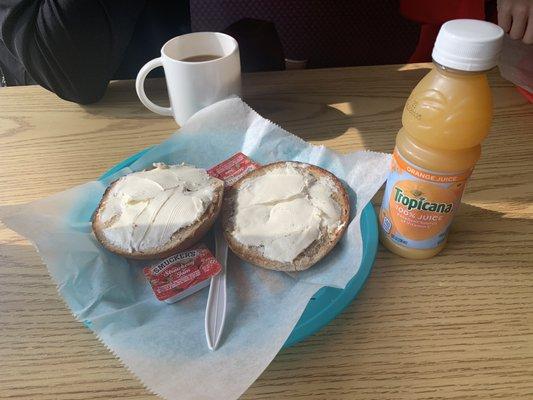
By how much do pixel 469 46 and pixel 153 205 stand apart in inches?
17.3

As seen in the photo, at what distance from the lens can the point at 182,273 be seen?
0.62 metres

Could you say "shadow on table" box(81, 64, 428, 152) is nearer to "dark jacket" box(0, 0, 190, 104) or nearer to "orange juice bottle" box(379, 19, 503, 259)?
"dark jacket" box(0, 0, 190, 104)

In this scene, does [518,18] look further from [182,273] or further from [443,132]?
[182,273]

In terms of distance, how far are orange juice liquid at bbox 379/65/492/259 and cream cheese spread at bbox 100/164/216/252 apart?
0.27m

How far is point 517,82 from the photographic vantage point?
3.19 ft

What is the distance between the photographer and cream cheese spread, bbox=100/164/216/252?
64cm

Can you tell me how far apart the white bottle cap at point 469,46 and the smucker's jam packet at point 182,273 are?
0.38 metres

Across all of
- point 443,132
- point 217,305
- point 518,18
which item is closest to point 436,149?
point 443,132

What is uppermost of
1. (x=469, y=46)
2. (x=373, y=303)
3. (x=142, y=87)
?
(x=469, y=46)

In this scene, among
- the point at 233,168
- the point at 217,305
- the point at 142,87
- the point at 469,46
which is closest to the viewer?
the point at 469,46

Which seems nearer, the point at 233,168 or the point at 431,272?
the point at 431,272

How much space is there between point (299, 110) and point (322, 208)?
0.36m

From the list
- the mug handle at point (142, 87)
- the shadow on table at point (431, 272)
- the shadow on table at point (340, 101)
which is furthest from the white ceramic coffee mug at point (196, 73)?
the shadow on table at point (431, 272)

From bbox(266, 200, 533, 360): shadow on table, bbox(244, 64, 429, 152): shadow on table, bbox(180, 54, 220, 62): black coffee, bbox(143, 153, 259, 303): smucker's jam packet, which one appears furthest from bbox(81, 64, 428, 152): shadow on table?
bbox(143, 153, 259, 303): smucker's jam packet
